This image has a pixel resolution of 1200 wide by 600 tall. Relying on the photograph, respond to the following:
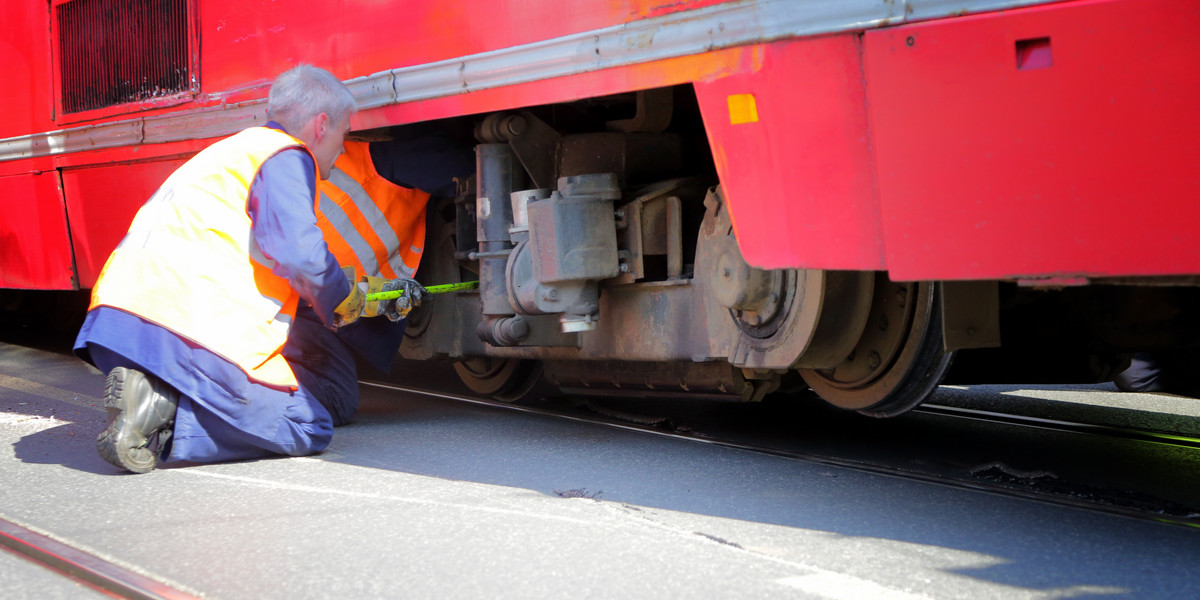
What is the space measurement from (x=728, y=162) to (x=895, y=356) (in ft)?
2.85

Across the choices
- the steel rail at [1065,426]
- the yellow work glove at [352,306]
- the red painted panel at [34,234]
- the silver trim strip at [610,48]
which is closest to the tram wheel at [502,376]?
the yellow work glove at [352,306]

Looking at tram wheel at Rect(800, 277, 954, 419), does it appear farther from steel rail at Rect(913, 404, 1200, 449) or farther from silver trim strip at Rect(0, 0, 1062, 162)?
steel rail at Rect(913, 404, 1200, 449)

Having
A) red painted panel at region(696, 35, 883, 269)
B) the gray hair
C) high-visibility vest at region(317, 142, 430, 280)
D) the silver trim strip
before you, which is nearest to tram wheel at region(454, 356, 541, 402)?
high-visibility vest at region(317, 142, 430, 280)

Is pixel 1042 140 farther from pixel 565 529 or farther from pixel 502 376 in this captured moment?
pixel 502 376

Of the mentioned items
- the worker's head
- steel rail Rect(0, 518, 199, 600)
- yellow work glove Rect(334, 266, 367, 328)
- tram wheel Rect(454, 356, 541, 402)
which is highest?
the worker's head

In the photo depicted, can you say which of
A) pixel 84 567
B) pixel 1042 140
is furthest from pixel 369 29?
pixel 1042 140

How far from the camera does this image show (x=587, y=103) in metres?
4.23

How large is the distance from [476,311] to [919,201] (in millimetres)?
2406

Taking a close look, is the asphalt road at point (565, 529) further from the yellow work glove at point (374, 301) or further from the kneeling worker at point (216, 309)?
the yellow work glove at point (374, 301)

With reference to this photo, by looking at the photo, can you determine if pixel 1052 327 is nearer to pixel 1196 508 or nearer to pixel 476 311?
pixel 1196 508

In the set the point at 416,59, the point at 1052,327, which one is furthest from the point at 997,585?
the point at 416,59

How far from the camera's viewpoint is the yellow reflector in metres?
3.01

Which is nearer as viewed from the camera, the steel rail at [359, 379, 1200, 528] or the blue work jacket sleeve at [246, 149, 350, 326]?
the steel rail at [359, 379, 1200, 528]

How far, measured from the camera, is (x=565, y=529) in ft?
8.87
